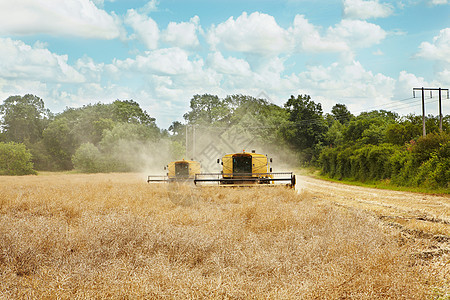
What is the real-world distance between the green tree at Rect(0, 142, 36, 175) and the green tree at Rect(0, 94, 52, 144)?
17390 millimetres

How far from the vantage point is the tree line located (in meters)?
24.7

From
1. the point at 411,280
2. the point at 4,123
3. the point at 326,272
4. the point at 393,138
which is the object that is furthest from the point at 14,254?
the point at 4,123

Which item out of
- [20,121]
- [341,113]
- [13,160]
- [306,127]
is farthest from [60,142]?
[341,113]

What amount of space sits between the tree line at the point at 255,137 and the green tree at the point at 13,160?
0.16 metres

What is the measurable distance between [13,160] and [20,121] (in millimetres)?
21856

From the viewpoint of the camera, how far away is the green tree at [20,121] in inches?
3044

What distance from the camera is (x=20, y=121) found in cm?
7738

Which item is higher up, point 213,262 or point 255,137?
point 255,137

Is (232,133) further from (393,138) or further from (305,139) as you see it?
(393,138)

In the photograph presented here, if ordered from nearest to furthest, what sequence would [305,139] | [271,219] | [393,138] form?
[271,219] < [393,138] < [305,139]

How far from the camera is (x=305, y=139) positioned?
59688 millimetres

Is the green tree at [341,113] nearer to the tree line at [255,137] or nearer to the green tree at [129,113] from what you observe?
the tree line at [255,137]

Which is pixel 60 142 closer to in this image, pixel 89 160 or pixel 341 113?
pixel 89 160

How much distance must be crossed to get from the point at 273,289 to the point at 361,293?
935 millimetres
